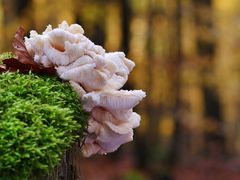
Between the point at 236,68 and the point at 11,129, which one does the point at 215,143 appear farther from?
the point at 11,129

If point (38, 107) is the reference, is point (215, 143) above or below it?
below

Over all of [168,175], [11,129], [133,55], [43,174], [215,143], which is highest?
[11,129]

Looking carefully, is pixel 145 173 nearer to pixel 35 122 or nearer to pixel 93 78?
pixel 93 78

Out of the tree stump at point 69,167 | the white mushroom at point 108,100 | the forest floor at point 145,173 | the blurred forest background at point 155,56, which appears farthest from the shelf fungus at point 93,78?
the forest floor at point 145,173

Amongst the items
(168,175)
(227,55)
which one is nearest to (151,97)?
(168,175)

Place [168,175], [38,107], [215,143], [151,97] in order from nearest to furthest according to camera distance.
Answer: [38,107] < [168,175] < [151,97] < [215,143]

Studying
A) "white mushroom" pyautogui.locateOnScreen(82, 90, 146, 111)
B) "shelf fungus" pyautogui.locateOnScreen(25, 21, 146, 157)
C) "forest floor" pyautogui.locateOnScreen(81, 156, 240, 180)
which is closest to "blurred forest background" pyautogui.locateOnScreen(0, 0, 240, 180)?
"forest floor" pyautogui.locateOnScreen(81, 156, 240, 180)

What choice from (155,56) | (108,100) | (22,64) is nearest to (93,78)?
(108,100)
